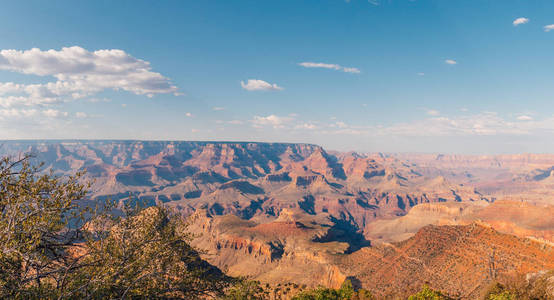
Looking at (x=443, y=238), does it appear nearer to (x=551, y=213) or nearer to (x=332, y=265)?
(x=332, y=265)

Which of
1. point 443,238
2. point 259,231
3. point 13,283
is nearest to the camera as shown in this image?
point 13,283

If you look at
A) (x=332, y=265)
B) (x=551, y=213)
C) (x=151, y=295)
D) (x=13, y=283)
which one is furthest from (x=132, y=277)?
(x=551, y=213)

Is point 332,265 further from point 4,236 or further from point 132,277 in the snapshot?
point 4,236

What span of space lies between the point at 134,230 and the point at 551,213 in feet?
716

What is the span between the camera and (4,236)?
12.5m

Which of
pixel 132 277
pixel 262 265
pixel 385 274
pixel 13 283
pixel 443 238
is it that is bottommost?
pixel 262 265

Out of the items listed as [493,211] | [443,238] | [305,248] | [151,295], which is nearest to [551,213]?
[493,211]

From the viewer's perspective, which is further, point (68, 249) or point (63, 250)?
point (68, 249)

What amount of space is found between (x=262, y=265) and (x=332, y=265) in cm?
5582

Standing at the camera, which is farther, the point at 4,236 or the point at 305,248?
the point at 305,248

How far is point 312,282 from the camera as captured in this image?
101 meters

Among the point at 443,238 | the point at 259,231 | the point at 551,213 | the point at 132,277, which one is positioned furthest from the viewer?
the point at 259,231

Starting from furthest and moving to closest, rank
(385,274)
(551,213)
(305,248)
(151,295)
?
(551,213), (305,248), (385,274), (151,295)

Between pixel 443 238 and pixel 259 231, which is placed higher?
pixel 443 238
